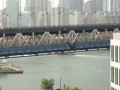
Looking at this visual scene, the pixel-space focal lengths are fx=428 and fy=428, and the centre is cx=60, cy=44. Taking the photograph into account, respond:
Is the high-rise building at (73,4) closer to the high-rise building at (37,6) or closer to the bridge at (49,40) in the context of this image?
the high-rise building at (37,6)

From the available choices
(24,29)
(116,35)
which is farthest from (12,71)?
(116,35)

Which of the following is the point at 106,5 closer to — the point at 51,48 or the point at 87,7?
the point at 87,7

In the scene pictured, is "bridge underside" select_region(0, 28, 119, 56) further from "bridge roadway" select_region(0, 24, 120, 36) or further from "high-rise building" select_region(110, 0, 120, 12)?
"high-rise building" select_region(110, 0, 120, 12)

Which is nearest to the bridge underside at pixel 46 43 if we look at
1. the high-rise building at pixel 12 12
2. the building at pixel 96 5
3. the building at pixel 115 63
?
the building at pixel 115 63

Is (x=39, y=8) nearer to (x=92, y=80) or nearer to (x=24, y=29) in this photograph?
(x=92, y=80)

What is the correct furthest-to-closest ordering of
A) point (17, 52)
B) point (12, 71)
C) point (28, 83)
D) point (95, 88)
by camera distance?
point (12, 71) < point (28, 83) < point (95, 88) < point (17, 52)

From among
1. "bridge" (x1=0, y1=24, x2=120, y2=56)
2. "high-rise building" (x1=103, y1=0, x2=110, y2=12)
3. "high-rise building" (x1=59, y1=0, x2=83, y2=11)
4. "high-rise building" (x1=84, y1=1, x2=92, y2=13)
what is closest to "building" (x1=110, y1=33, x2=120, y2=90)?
"bridge" (x1=0, y1=24, x2=120, y2=56)

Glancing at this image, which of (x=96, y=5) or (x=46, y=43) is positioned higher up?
(x=96, y=5)

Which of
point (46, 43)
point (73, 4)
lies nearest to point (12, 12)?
point (46, 43)
